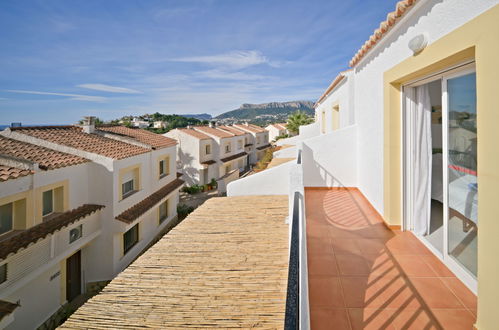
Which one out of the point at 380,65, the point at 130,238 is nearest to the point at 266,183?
the point at 380,65

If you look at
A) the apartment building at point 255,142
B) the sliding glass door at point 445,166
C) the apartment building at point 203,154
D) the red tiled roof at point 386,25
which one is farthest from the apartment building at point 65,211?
the apartment building at point 255,142

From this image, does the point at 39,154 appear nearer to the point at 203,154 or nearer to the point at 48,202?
the point at 48,202

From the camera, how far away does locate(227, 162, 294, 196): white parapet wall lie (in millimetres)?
9423

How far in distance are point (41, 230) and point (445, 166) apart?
42.3ft

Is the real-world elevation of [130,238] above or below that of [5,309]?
below

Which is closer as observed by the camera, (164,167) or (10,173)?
(10,173)

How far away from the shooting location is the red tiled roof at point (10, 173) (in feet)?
28.6

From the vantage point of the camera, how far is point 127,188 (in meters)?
15.7

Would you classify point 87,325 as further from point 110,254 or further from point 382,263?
point 110,254

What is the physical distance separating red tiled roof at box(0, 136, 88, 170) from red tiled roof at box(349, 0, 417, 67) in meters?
12.1

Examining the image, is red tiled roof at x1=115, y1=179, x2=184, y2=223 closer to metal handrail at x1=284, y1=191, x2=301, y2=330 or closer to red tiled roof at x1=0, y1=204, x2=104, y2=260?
red tiled roof at x1=0, y1=204, x2=104, y2=260

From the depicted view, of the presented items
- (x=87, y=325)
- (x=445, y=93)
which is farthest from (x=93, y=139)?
(x=445, y=93)

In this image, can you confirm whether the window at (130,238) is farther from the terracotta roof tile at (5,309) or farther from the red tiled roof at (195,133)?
the red tiled roof at (195,133)

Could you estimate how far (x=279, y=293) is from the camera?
3.98 m
